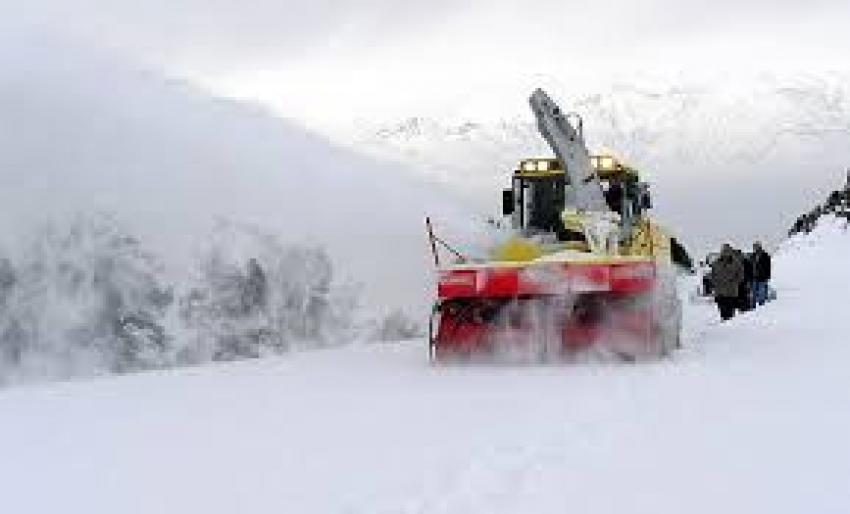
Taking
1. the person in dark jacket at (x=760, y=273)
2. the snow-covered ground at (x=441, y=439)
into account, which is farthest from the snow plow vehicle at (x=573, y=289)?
the person in dark jacket at (x=760, y=273)

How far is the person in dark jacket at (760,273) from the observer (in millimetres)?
22612

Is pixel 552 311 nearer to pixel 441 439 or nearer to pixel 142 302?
pixel 142 302

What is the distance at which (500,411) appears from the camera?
28.2 feet

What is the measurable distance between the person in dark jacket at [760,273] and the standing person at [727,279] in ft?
8.04

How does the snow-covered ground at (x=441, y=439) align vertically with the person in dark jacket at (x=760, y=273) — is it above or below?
below

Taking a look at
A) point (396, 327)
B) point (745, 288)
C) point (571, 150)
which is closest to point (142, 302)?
point (396, 327)

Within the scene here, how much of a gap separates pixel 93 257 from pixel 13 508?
685 centimetres

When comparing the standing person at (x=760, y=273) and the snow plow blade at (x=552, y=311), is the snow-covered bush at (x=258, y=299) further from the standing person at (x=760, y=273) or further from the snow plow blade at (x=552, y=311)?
the standing person at (x=760, y=273)

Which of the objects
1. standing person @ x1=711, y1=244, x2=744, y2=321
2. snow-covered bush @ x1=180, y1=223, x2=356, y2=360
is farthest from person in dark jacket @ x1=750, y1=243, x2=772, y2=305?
snow-covered bush @ x1=180, y1=223, x2=356, y2=360

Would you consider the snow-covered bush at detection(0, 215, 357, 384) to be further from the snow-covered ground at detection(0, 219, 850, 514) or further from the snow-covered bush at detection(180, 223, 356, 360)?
the snow-covered ground at detection(0, 219, 850, 514)

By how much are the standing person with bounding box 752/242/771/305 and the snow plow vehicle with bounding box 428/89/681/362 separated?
8724mm

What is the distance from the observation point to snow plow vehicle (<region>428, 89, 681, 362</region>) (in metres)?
12.0

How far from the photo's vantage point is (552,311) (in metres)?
12.3

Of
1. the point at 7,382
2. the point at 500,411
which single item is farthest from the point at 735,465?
the point at 7,382
